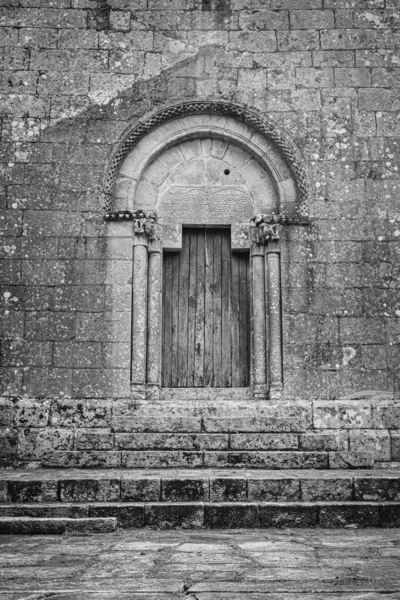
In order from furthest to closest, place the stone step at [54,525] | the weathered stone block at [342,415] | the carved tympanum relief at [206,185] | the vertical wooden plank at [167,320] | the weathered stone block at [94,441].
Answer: the carved tympanum relief at [206,185], the vertical wooden plank at [167,320], the weathered stone block at [342,415], the weathered stone block at [94,441], the stone step at [54,525]

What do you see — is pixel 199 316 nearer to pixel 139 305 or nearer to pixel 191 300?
pixel 191 300

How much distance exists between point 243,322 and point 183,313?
77 centimetres

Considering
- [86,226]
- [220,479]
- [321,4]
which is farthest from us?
[321,4]

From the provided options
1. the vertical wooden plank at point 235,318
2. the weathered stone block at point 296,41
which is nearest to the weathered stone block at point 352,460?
the vertical wooden plank at point 235,318

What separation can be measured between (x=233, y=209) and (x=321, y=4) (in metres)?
2.92

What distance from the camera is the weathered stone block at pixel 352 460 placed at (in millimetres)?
6977

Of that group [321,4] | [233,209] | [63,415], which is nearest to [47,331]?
[63,415]

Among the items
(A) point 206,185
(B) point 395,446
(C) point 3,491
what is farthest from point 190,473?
(A) point 206,185

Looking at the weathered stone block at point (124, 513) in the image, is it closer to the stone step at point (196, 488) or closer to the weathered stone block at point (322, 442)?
the stone step at point (196, 488)

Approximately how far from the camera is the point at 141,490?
580 cm

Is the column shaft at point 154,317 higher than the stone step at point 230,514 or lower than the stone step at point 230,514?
higher

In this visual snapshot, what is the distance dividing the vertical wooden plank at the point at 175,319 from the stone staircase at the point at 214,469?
32 cm

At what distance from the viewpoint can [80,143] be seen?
27.7ft

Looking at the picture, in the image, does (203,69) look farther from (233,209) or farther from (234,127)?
(233,209)
